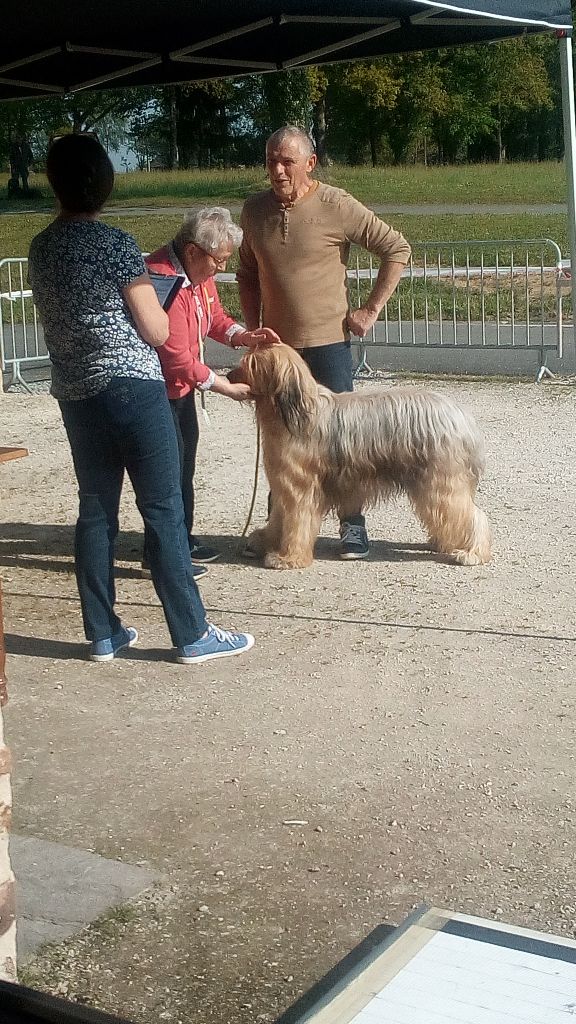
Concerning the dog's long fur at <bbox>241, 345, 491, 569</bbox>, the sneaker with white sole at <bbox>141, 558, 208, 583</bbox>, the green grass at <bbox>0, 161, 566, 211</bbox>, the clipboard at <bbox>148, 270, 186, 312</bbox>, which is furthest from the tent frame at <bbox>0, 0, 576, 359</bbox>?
the green grass at <bbox>0, 161, 566, 211</bbox>

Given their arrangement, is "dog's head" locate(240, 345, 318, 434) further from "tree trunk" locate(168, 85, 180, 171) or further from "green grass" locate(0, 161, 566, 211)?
"tree trunk" locate(168, 85, 180, 171)

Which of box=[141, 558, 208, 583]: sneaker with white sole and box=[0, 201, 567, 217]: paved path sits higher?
box=[0, 201, 567, 217]: paved path

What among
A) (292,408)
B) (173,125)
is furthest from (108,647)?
(173,125)

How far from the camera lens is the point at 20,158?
92.5ft

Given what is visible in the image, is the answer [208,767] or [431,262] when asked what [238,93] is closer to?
[431,262]

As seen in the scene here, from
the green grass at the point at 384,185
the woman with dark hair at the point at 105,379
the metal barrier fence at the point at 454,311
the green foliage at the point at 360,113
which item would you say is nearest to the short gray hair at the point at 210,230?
the woman with dark hair at the point at 105,379

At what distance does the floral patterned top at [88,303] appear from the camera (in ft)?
14.6

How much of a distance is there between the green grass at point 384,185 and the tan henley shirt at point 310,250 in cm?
2200

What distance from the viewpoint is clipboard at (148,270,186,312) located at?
5297 mm

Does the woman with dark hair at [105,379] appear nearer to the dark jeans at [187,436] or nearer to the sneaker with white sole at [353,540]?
the dark jeans at [187,436]

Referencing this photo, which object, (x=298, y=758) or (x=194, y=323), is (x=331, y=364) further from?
(x=298, y=758)

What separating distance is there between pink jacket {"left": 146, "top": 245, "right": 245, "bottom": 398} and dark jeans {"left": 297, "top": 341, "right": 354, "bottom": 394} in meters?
0.61

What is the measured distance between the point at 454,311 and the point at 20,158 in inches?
722

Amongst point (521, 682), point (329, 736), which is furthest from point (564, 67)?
point (329, 736)
